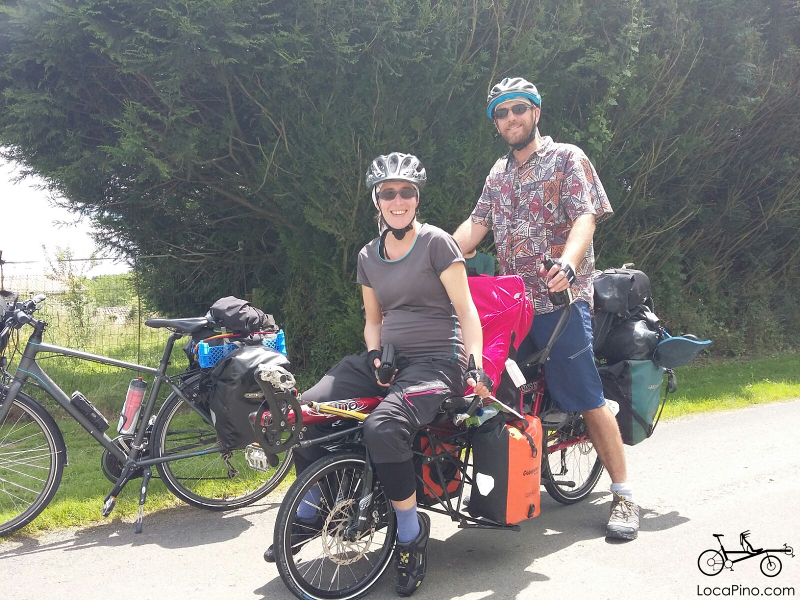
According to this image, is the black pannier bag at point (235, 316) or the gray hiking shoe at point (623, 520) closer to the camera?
the gray hiking shoe at point (623, 520)

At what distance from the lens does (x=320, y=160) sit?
7.07 metres

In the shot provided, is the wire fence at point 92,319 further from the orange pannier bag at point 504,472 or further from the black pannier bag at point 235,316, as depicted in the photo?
the orange pannier bag at point 504,472

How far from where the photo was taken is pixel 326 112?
6906 mm

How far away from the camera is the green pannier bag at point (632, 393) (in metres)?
4.52

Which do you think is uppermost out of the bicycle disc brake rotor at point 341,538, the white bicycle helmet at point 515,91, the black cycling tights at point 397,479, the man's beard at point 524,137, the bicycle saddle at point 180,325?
the white bicycle helmet at point 515,91

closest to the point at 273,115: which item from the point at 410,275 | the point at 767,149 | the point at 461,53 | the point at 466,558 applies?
the point at 461,53

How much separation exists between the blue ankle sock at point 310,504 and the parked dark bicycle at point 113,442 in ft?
2.94

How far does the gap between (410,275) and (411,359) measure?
0.44 meters

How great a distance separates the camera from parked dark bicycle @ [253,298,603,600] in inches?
131

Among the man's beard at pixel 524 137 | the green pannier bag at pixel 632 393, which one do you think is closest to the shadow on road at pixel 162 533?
the green pannier bag at pixel 632 393

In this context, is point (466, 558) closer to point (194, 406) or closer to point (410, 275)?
point (410, 275)

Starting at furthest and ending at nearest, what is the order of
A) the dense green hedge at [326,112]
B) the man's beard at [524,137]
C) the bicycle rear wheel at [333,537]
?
the dense green hedge at [326,112]
the man's beard at [524,137]
the bicycle rear wheel at [333,537]

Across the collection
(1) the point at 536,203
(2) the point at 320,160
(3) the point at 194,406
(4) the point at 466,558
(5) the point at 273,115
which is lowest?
(4) the point at 466,558

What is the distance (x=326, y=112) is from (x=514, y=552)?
15.1 feet
